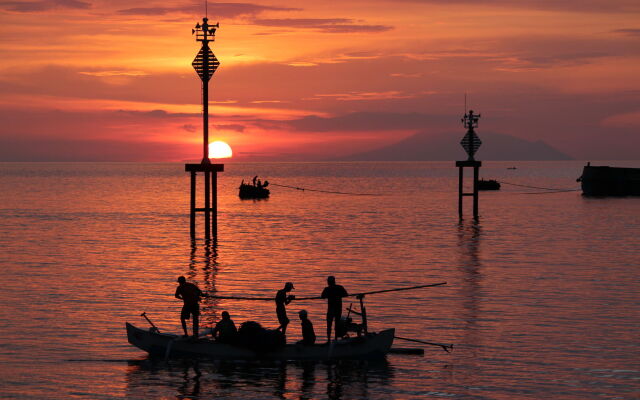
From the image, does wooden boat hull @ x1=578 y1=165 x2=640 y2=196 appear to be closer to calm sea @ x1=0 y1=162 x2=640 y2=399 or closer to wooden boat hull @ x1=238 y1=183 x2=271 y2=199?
calm sea @ x1=0 y1=162 x2=640 y2=399

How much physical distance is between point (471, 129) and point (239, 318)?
1979 inches

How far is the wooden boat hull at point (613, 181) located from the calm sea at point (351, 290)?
2177 inches

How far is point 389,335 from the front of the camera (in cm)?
2670

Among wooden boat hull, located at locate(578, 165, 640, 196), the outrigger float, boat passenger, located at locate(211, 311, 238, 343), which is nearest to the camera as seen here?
the outrigger float

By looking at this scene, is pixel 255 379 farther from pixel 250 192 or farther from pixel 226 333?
pixel 250 192

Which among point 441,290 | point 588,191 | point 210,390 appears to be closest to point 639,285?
point 441,290

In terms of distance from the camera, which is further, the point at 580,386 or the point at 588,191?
the point at 588,191

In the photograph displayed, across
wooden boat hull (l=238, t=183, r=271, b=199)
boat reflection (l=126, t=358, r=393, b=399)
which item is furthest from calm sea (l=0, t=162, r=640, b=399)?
wooden boat hull (l=238, t=183, r=271, b=199)

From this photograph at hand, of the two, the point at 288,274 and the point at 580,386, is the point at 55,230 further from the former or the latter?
the point at 580,386

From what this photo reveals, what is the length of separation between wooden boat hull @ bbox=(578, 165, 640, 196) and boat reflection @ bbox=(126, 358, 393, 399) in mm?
122382

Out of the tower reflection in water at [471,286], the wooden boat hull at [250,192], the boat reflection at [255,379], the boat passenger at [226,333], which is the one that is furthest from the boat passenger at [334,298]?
the wooden boat hull at [250,192]

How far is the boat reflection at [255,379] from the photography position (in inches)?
911

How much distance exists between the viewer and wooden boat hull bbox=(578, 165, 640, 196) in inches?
5448

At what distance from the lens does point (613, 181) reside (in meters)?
139
